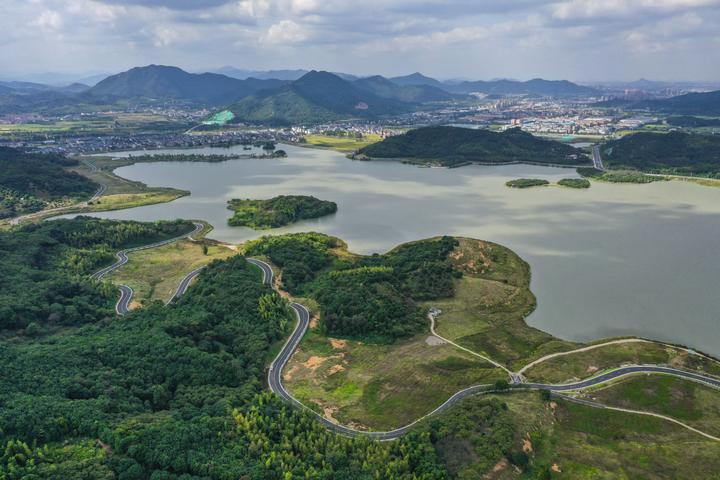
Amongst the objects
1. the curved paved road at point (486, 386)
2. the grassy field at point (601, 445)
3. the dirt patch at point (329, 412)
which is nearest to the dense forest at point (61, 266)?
the curved paved road at point (486, 386)

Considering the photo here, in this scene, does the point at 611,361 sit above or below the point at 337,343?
above

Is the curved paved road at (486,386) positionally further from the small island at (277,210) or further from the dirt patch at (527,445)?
the small island at (277,210)

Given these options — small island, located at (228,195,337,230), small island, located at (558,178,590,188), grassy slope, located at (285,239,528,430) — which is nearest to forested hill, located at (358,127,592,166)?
small island, located at (558,178,590,188)

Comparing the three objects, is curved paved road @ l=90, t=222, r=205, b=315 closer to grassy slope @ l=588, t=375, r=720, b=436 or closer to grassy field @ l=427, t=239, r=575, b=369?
grassy field @ l=427, t=239, r=575, b=369

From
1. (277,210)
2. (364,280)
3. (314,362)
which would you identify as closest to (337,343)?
(314,362)

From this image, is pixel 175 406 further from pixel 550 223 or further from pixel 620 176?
pixel 620 176

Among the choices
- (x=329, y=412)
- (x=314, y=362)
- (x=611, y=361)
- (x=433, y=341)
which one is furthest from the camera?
(x=433, y=341)

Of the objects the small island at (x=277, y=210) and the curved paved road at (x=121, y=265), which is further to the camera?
the small island at (x=277, y=210)
